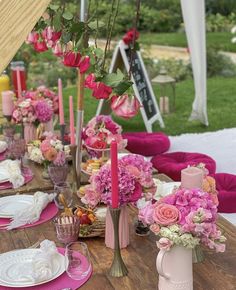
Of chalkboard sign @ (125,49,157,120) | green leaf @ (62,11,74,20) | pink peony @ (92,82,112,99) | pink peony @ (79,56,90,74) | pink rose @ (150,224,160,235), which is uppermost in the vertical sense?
green leaf @ (62,11,74,20)

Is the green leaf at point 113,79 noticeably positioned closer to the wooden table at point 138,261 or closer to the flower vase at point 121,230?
the flower vase at point 121,230

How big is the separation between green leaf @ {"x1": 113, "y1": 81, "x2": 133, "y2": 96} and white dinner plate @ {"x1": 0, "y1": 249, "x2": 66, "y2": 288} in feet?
1.95

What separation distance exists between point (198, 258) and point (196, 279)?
13 centimetres

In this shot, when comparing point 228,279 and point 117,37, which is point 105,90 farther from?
point 117,37

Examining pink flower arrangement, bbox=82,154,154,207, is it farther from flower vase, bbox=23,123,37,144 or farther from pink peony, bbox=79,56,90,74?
flower vase, bbox=23,123,37,144

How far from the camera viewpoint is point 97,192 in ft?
6.18

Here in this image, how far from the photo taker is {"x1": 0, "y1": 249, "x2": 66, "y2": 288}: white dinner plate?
1730 millimetres

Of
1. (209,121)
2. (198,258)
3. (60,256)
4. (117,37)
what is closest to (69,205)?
(60,256)

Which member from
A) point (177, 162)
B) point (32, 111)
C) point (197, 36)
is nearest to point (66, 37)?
point (32, 111)

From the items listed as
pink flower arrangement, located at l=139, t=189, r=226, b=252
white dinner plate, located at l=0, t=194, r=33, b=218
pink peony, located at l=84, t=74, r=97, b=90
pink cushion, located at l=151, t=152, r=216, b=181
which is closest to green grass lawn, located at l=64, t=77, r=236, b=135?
pink cushion, located at l=151, t=152, r=216, b=181

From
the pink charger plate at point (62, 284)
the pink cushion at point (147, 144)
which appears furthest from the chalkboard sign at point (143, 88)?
the pink charger plate at point (62, 284)

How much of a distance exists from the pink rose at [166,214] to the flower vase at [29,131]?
185cm

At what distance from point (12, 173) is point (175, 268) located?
128 cm

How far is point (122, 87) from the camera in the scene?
1785 mm
